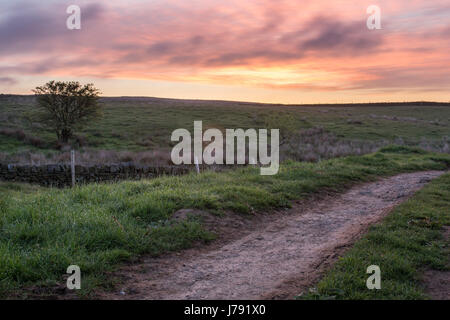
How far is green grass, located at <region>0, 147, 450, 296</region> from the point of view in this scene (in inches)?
201

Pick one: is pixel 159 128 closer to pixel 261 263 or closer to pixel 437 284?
pixel 261 263

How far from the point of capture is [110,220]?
6.62 meters

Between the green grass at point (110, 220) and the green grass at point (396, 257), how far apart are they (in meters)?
2.60

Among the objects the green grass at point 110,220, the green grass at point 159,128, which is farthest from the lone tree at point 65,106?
the green grass at point 110,220

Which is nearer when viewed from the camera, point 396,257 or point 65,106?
point 396,257

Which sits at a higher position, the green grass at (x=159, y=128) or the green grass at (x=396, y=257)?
the green grass at (x=159, y=128)

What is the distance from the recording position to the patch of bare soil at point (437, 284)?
4.55m

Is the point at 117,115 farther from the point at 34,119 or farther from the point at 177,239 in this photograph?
the point at 177,239

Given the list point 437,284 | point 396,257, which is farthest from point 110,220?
point 437,284

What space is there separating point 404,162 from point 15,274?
56.4 ft

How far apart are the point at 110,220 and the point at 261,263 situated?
275 centimetres

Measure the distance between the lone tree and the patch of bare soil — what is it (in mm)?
31170

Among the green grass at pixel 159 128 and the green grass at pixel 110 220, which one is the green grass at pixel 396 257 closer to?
the green grass at pixel 110 220
